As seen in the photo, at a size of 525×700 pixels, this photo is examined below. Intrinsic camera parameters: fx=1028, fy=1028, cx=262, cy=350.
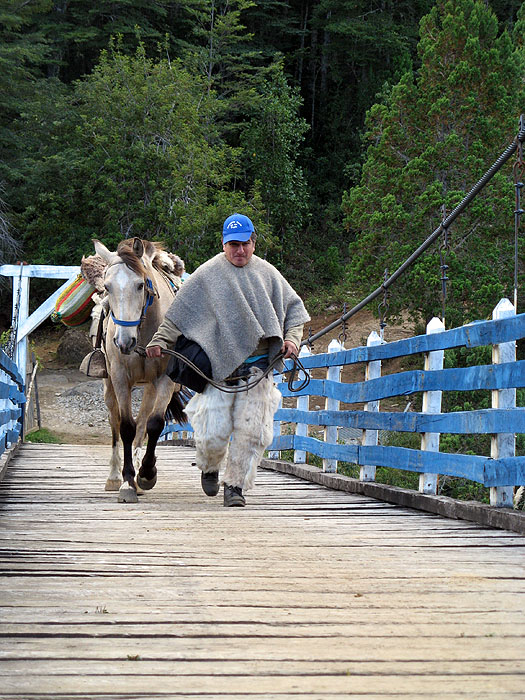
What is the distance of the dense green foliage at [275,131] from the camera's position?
74.2ft

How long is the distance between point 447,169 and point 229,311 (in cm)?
1714

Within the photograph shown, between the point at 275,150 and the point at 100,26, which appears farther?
the point at 100,26

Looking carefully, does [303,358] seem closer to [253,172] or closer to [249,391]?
[249,391]

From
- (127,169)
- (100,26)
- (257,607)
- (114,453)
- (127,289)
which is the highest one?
(100,26)

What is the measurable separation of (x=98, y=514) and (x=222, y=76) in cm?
3014

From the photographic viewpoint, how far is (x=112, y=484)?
312 inches

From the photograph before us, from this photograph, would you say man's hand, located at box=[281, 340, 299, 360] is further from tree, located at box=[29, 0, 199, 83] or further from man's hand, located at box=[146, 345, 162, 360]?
tree, located at box=[29, 0, 199, 83]

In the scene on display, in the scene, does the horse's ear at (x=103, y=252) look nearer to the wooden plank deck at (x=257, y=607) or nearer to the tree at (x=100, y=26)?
the wooden plank deck at (x=257, y=607)

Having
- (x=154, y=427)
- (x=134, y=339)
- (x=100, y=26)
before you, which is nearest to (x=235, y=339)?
(x=134, y=339)

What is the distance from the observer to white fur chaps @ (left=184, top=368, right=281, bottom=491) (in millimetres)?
6648

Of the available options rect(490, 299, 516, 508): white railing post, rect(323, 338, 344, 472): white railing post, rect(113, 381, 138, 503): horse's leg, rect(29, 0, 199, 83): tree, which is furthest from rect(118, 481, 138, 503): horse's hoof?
rect(29, 0, 199, 83): tree

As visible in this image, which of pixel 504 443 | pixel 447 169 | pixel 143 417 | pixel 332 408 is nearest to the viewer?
pixel 504 443

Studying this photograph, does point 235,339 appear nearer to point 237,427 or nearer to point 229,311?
point 229,311

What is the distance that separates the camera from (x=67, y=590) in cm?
354
